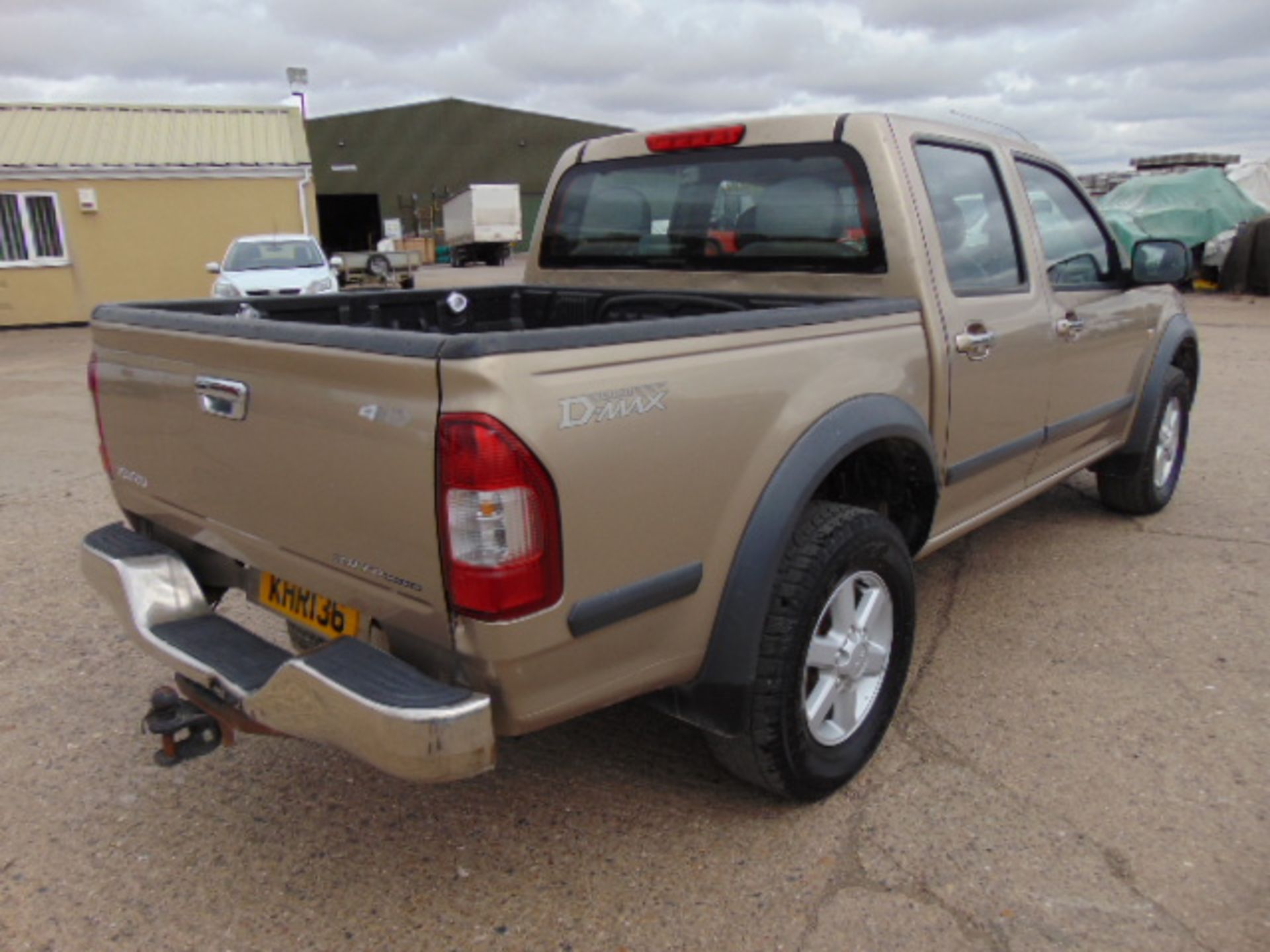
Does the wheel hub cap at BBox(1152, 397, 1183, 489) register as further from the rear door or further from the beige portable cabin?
the beige portable cabin

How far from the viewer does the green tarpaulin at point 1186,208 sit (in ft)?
62.9

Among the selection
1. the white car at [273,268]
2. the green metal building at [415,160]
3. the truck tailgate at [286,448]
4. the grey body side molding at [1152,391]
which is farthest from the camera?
the green metal building at [415,160]

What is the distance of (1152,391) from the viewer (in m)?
4.55

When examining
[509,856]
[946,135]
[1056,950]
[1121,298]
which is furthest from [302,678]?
[1121,298]

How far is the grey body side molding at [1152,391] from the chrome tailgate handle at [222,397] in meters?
4.03

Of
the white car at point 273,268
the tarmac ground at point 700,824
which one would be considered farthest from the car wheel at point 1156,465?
the white car at point 273,268

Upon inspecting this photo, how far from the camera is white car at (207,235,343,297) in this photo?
1362 cm

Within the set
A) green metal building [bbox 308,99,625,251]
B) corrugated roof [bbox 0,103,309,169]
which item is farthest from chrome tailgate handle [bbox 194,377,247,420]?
green metal building [bbox 308,99,625,251]

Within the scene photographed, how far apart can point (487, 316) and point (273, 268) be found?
38.0 feet

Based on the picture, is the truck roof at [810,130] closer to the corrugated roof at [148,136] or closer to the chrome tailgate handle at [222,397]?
the chrome tailgate handle at [222,397]

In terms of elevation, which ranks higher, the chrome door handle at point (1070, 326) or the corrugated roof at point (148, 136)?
the corrugated roof at point (148, 136)

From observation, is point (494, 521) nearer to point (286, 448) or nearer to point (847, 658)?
point (286, 448)

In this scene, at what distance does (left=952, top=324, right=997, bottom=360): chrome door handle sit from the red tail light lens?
41.7 inches

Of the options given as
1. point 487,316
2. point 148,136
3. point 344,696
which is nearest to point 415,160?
point 148,136
